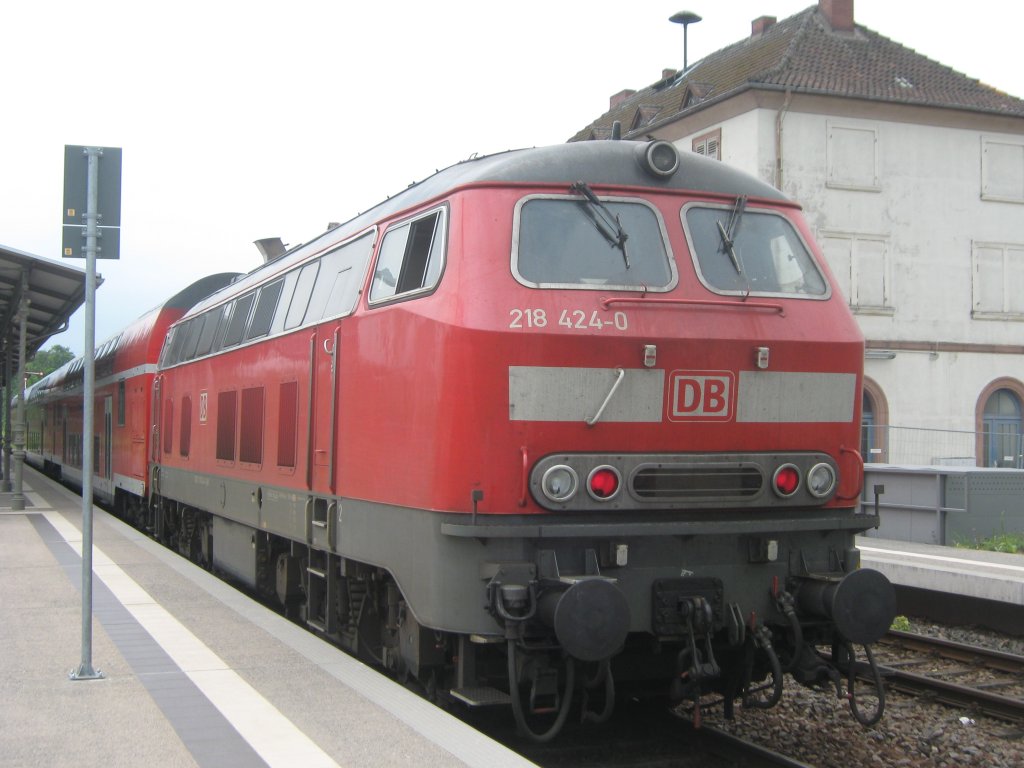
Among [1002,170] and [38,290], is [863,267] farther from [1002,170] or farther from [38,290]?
[38,290]

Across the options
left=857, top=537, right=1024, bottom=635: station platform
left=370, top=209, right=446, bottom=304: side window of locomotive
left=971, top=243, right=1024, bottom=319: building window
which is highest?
left=971, top=243, right=1024, bottom=319: building window

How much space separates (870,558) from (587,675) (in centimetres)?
752

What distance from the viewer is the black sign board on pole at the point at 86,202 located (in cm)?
675

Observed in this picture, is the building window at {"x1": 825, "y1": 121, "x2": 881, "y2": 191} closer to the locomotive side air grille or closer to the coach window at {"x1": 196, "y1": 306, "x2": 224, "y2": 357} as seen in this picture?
the coach window at {"x1": 196, "y1": 306, "x2": 224, "y2": 357}

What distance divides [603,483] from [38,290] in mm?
18342

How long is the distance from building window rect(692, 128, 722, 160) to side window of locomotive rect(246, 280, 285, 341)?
23.2 m

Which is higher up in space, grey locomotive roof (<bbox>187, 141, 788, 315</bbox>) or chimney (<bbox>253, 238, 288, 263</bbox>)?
chimney (<bbox>253, 238, 288, 263</bbox>)

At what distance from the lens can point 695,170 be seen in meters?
6.87

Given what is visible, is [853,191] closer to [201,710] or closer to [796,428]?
[796,428]

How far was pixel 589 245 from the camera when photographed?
21.0 feet

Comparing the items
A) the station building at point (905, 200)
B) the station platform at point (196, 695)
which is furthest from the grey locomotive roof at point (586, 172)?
the station building at point (905, 200)

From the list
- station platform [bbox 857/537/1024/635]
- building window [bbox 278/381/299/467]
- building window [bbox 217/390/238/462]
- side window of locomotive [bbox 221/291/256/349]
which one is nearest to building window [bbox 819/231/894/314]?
station platform [bbox 857/537/1024/635]

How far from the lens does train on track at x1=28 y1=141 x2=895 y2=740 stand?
5.92 meters

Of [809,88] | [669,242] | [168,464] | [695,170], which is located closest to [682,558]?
[669,242]
